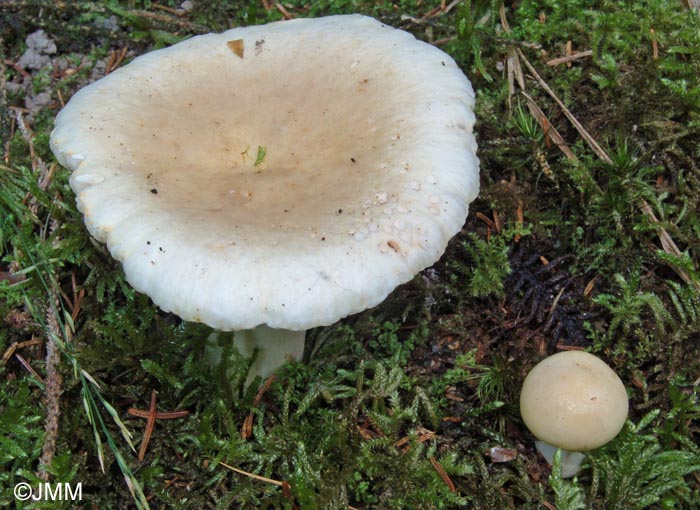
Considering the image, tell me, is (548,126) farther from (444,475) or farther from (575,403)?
(444,475)

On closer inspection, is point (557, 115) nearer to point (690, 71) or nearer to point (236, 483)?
point (690, 71)

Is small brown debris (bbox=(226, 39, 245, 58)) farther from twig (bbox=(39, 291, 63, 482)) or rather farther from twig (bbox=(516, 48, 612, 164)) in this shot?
twig (bbox=(516, 48, 612, 164))

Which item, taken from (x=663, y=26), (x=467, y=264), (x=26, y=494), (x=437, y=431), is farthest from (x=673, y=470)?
→ (x=26, y=494)

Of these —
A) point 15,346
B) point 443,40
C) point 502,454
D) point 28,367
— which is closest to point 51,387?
point 28,367

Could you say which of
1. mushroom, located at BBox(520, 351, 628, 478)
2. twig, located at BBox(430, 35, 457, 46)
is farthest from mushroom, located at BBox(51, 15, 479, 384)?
twig, located at BBox(430, 35, 457, 46)

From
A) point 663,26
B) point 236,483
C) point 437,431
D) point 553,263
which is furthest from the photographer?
point 663,26

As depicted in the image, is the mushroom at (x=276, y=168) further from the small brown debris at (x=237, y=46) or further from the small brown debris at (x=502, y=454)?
the small brown debris at (x=502, y=454)
